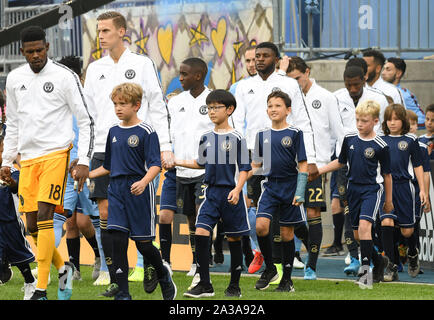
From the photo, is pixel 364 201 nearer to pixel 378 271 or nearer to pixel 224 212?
pixel 378 271

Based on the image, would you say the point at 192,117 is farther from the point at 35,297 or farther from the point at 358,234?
the point at 35,297

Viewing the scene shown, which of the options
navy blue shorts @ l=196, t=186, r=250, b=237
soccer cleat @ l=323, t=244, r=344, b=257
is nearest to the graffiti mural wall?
soccer cleat @ l=323, t=244, r=344, b=257

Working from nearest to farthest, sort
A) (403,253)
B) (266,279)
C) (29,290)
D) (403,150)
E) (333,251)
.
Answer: (29,290) → (266,279) → (403,150) → (403,253) → (333,251)

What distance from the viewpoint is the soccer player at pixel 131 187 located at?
8.98 m

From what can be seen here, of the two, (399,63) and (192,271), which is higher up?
(399,63)

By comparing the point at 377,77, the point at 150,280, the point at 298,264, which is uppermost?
the point at 377,77

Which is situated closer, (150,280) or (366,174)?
(150,280)

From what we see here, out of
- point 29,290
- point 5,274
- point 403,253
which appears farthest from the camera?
point 403,253

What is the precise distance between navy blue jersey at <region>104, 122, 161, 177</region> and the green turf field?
4.49 ft

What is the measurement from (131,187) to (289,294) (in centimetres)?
214

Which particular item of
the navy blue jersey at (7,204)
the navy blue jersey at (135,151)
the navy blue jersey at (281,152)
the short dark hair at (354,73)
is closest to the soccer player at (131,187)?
the navy blue jersey at (135,151)

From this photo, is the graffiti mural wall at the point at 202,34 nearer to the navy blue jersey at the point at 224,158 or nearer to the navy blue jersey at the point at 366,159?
the navy blue jersey at the point at 366,159

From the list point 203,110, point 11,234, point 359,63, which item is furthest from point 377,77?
point 11,234

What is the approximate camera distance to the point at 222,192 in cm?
976
